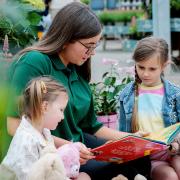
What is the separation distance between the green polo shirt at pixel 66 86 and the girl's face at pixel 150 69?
0.32 metres

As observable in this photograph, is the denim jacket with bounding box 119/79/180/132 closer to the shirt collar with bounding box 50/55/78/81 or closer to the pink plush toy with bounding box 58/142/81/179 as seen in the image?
the shirt collar with bounding box 50/55/78/81

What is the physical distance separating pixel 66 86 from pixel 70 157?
Answer: 48cm

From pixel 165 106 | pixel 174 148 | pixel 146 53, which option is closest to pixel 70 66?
pixel 146 53

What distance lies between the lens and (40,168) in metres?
1.80

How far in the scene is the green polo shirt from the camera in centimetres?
229

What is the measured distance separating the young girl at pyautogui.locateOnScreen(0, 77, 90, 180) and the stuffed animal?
0.41ft

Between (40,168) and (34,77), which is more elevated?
(34,77)

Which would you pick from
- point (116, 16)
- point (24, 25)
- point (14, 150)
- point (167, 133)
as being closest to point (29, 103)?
point (14, 150)

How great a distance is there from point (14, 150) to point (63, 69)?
2.10 ft

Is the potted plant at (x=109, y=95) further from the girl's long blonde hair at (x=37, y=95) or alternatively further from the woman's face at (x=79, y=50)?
the girl's long blonde hair at (x=37, y=95)

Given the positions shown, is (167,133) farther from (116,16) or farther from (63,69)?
(116,16)

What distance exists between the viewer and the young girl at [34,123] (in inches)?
76.9

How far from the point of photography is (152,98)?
2797mm

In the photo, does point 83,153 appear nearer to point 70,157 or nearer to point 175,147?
point 70,157
